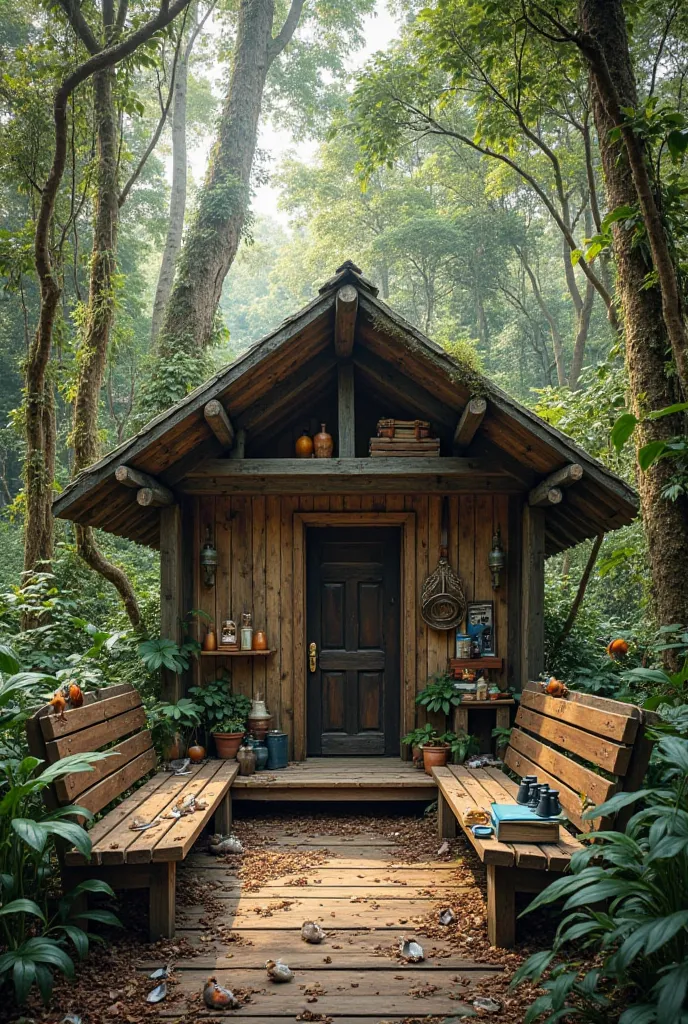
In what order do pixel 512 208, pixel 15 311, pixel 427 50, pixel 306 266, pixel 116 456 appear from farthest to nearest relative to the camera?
pixel 306 266 → pixel 512 208 → pixel 15 311 → pixel 427 50 → pixel 116 456

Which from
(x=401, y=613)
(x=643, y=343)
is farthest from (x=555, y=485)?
(x=401, y=613)

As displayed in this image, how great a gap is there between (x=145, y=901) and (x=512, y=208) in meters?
21.2

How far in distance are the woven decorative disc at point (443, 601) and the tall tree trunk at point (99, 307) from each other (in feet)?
11.8

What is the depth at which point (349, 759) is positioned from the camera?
7.07 meters

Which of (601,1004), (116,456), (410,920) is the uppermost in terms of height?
(116,456)

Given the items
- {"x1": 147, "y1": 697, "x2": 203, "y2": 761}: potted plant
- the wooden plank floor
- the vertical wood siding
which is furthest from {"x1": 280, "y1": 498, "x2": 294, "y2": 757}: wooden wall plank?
the wooden plank floor

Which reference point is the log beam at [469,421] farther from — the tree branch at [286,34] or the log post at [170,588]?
the tree branch at [286,34]

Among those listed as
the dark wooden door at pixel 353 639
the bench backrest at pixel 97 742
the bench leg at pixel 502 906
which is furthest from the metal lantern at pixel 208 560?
the bench leg at pixel 502 906

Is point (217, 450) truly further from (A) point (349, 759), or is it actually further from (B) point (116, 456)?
(A) point (349, 759)

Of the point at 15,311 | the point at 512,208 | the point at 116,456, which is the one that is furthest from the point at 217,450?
the point at 512,208

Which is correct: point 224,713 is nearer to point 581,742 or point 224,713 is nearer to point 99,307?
point 581,742

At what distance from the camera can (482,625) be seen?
6.86 m

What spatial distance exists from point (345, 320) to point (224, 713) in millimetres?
3292

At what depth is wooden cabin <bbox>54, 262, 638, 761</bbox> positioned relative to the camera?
601 centimetres
